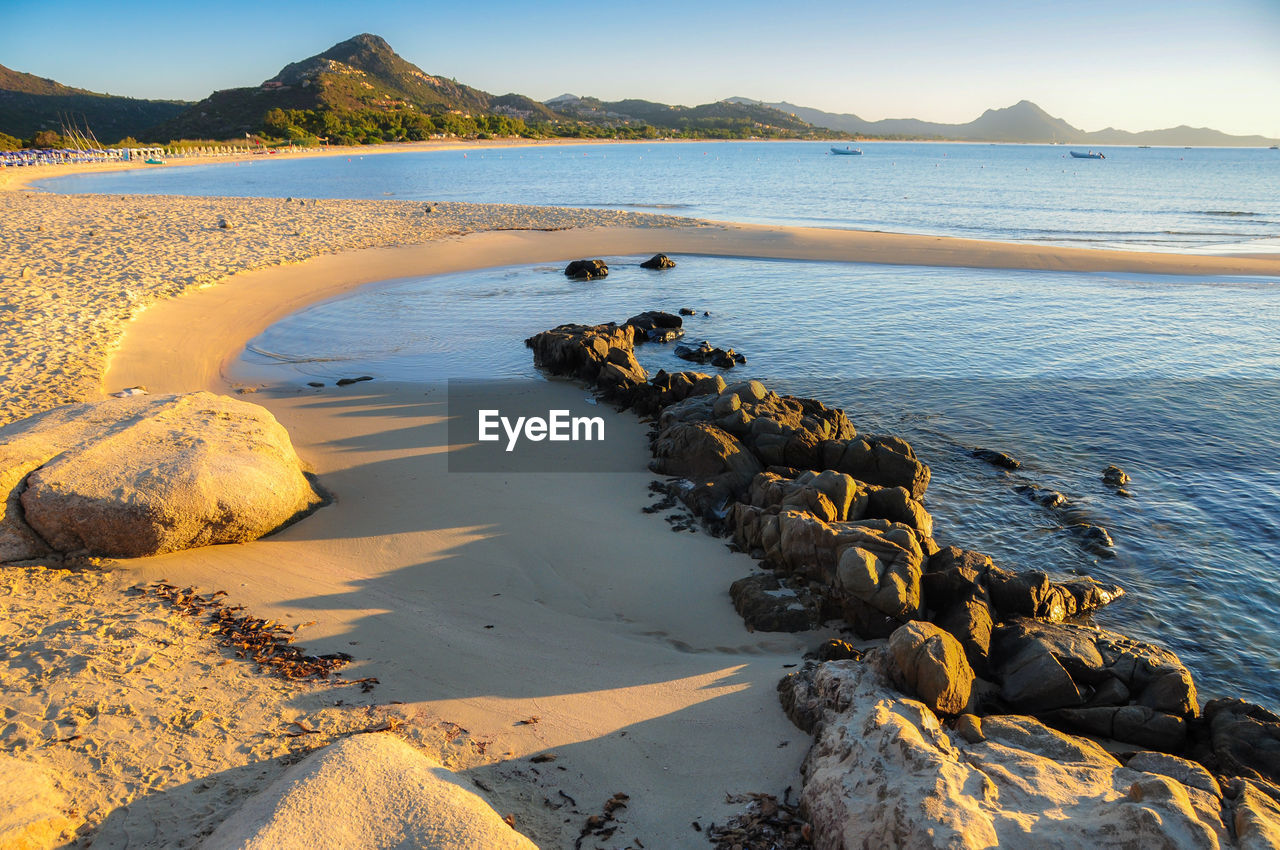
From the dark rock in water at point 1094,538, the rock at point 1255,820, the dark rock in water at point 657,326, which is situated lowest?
the dark rock in water at point 1094,538

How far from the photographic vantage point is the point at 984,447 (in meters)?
12.2

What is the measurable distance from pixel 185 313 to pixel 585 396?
38.4 ft

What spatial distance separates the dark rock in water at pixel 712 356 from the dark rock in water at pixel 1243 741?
11.3 metres

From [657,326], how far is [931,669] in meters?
14.2

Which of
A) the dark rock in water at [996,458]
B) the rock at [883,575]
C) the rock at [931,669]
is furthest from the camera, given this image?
the dark rock in water at [996,458]

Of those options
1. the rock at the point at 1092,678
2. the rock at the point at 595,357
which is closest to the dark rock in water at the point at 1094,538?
the rock at the point at 1092,678

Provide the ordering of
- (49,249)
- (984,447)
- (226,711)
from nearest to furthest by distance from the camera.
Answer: (226,711) → (984,447) → (49,249)

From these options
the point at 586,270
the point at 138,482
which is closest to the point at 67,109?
the point at 586,270

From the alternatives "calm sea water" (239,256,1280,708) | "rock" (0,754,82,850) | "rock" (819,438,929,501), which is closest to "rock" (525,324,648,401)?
"calm sea water" (239,256,1280,708)

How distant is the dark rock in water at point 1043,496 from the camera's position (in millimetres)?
10219

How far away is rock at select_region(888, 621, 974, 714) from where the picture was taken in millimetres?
5465

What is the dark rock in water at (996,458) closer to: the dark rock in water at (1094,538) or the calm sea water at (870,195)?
the dark rock in water at (1094,538)

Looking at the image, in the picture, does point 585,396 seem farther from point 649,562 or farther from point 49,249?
point 49,249

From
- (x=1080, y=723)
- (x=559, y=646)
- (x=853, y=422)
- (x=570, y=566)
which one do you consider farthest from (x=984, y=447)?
(x=559, y=646)
